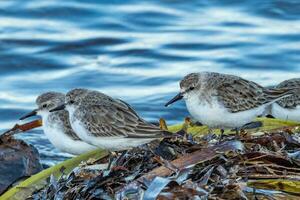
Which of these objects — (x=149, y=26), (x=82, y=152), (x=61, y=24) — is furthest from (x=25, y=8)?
(x=82, y=152)

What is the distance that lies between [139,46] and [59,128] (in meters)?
6.79

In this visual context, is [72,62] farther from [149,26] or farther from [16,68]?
[149,26]

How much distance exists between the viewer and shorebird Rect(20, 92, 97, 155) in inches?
299

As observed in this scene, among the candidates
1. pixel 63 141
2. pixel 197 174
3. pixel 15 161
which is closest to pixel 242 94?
pixel 63 141

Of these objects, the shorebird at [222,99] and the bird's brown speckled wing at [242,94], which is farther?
the bird's brown speckled wing at [242,94]

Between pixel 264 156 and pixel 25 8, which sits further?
pixel 25 8

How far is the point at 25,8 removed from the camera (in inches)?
624

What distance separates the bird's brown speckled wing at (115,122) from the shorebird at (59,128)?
0.59 m

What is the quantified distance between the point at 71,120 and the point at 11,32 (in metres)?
8.00

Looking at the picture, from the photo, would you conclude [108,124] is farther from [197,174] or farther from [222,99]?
[197,174]

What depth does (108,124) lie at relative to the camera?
6848mm

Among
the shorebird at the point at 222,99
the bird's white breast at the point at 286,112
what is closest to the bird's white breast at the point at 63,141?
the shorebird at the point at 222,99

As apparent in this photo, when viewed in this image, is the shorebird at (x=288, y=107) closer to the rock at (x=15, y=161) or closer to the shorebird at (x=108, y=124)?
the shorebird at (x=108, y=124)

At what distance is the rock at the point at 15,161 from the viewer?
6.68m
